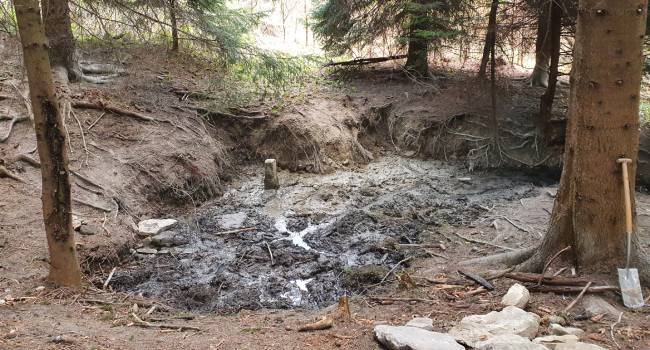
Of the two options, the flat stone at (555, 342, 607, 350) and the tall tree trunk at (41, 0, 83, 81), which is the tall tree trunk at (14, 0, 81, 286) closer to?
the flat stone at (555, 342, 607, 350)

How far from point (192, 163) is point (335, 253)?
12.5 feet

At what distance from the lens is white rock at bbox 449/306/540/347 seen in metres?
3.92

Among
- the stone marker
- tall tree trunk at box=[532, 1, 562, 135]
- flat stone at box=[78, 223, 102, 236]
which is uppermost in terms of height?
tall tree trunk at box=[532, 1, 562, 135]

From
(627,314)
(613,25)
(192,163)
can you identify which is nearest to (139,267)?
(192,163)

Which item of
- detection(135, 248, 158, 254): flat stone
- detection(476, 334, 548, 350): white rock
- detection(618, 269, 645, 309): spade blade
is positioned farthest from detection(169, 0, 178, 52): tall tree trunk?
detection(618, 269, 645, 309): spade blade

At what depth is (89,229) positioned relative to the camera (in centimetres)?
715

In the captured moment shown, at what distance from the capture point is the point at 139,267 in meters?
6.98

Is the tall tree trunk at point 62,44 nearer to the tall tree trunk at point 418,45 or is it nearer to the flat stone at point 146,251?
the flat stone at point 146,251

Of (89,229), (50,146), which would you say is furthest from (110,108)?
(50,146)

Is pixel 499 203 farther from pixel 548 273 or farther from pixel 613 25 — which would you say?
pixel 613 25

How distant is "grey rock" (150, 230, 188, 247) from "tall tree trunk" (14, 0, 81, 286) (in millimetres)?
2241

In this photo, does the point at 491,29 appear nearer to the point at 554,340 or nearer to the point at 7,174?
the point at 554,340

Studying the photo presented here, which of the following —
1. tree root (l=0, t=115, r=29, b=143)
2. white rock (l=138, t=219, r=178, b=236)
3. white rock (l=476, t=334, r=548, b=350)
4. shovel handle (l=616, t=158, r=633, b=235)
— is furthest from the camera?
tree root (l=0, t=115, r=29, b=143)

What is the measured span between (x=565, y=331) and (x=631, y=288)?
1027 millimetres
